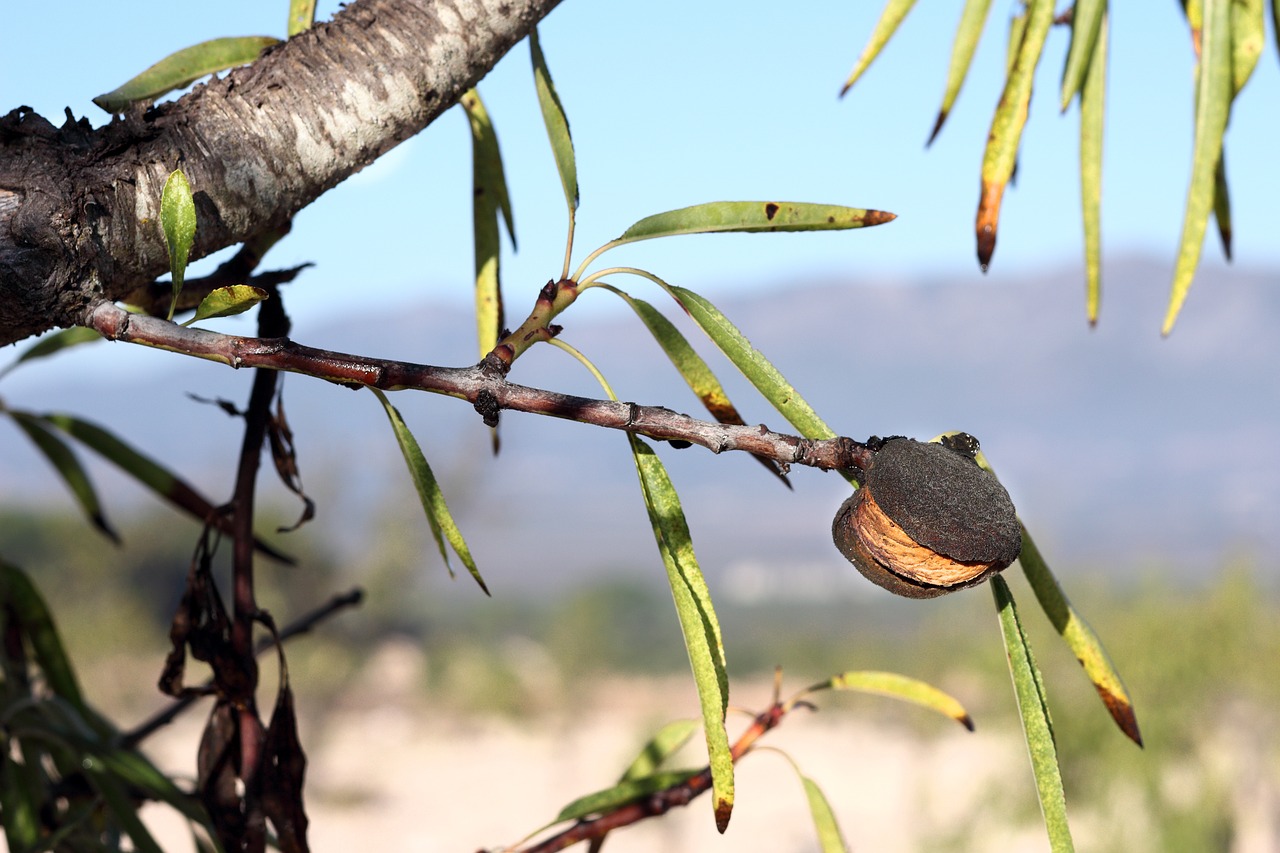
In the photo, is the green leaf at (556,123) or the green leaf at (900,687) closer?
the green leaf at (556,123)

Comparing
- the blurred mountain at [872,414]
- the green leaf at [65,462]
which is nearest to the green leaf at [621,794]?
the green leaf at [65,462]

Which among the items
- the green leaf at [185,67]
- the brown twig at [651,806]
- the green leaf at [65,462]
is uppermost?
the green leaf at [185,67]

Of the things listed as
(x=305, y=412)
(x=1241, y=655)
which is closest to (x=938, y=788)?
(x=1241, y=655)

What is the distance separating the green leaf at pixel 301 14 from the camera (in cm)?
62

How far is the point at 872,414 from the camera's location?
59625 mm

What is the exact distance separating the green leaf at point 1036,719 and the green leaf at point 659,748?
261 millimetres

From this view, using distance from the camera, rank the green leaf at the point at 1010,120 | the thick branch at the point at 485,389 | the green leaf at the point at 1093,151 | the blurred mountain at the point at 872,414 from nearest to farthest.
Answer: the thick branch at the point at 485,389
the green leaf at the point at 1010,120
the green leaf at the point at 1093,151
the blurred mountain at the point at 872,414

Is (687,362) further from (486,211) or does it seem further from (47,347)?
(47,347)

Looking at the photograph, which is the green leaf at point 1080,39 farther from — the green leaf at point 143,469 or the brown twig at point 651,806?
the green leaf at point 143,469

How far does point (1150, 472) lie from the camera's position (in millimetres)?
52500

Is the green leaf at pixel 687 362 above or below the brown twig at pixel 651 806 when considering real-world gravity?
above

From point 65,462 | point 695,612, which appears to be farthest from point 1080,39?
point 65,462

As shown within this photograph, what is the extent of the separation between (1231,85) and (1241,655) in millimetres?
4774

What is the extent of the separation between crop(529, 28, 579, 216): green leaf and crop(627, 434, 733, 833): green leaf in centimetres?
11
